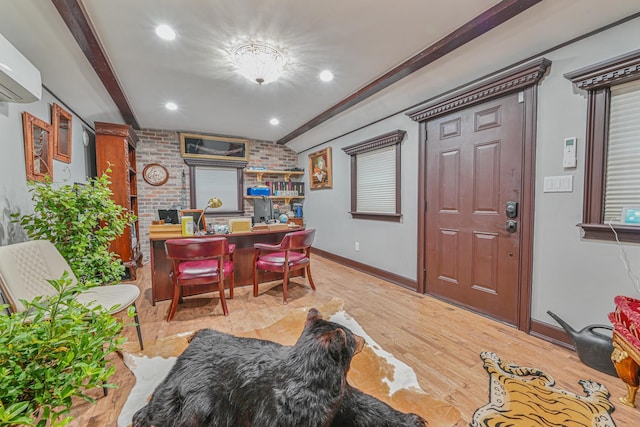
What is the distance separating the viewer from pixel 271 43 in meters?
2.24

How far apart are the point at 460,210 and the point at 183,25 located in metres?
3.00

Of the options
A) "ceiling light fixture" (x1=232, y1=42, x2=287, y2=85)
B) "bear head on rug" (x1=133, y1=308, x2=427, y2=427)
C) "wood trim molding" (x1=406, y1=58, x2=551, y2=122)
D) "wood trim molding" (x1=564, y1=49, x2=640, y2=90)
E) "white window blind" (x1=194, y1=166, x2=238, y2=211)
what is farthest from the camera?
"white window blind" (x1=194, y1=166, x2=238, y2=211)

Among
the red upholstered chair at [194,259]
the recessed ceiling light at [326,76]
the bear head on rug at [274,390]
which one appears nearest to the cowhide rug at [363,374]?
the bear head on rug at [274,390]

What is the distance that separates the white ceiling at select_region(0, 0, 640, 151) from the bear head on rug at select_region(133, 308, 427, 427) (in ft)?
6.97

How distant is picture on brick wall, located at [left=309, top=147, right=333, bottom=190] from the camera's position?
16.3 feet

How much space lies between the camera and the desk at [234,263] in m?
2.87

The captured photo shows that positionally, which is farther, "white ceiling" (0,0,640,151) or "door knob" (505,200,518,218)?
"door knob" (505,200,518,218)

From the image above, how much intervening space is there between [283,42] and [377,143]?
1.94 m

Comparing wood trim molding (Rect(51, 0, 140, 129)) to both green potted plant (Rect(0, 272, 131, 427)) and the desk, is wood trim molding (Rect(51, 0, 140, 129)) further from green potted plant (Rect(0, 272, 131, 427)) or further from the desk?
green potted plant (Rect(0, 272, 131, 427))

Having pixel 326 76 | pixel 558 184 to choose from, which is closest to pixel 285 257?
pixel 326 76

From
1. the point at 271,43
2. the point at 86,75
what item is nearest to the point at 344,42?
the point at 271,43

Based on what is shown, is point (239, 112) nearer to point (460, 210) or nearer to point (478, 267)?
point (460, 210)

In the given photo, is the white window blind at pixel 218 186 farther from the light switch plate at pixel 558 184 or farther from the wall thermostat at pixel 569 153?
the wall thermostat at pixel 569 153

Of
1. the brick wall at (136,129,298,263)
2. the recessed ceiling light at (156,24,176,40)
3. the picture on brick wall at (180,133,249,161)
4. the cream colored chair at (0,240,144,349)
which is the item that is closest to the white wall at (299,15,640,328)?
the recessed ceiling light at (156,24,176,40)
